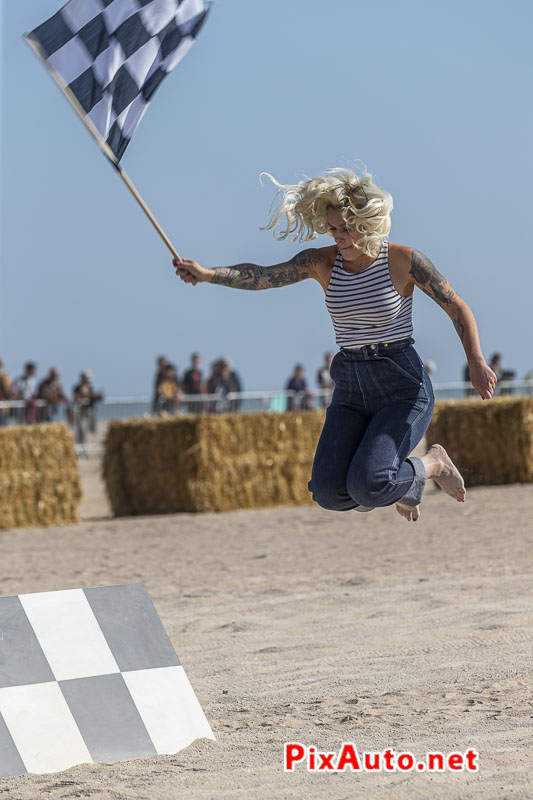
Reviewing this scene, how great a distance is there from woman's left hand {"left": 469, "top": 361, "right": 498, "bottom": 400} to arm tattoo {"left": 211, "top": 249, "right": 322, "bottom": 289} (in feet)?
3.21

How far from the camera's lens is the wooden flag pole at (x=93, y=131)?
5.08 meters

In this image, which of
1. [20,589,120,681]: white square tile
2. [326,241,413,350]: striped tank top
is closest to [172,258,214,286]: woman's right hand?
[326,241,413,350]: striped tank top

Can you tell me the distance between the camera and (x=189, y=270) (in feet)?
16.4

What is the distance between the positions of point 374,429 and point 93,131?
6.56 ft

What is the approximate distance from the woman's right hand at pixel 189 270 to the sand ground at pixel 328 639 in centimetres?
206

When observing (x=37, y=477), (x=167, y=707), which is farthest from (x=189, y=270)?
(x=37, y=477)

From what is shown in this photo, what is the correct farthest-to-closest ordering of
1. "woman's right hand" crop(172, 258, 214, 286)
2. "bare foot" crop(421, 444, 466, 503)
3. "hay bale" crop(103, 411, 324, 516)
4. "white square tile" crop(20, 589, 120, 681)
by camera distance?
"hay bale" crop(103, 411, 324, 516), "bare foot" crop(421, 444, 466, 503), "woman's right hand" crop(172, 258, 214, 286), "white square tile" crop(20, 589, 120, 681)

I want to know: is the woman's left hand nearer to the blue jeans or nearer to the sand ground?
the blue jeans

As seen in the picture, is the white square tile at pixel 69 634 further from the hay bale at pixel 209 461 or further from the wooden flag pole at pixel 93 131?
the hay bale at pixel 209 461

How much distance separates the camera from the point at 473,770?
162 inches

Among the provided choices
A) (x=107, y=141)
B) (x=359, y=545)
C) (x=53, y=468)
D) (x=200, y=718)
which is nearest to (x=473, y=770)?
(x=200, y=718)

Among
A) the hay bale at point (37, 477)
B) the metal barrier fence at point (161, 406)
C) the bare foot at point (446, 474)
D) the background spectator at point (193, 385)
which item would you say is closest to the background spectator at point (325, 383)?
the metal barrier fence at point (161, 406)

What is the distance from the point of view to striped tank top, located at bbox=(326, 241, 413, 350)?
516 cm

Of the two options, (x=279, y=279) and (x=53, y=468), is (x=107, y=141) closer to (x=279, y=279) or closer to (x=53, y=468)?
(x=279, y=279)
